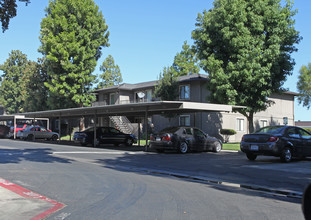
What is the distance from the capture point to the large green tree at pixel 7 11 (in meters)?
10.6

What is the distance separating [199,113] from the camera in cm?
3306

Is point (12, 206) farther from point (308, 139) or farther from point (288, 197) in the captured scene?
point (308, 139)

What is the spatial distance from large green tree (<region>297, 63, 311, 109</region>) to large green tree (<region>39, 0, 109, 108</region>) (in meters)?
30.5

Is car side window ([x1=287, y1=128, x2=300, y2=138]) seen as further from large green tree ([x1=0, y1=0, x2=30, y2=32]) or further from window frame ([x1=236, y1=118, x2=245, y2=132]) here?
window frame ([x1=236, y1=118, x2=245, y2=132])

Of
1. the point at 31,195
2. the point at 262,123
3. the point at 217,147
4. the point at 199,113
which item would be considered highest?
the point at 199,113

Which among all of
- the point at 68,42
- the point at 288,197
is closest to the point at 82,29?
Answer: the point at 68,42

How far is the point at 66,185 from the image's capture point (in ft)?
27.4

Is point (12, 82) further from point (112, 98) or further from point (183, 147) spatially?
point (183, 147)

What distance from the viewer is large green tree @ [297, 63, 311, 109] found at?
48938 mm

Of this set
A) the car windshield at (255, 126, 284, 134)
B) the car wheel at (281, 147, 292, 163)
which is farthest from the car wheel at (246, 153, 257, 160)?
the car wheel at (281, 147, 292, 163)

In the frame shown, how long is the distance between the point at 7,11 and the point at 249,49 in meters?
18.9

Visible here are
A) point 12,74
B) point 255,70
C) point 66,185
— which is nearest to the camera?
point 66,185

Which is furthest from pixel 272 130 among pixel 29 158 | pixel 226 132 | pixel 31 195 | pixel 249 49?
pixel 226 132

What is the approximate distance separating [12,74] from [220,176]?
205 feet
